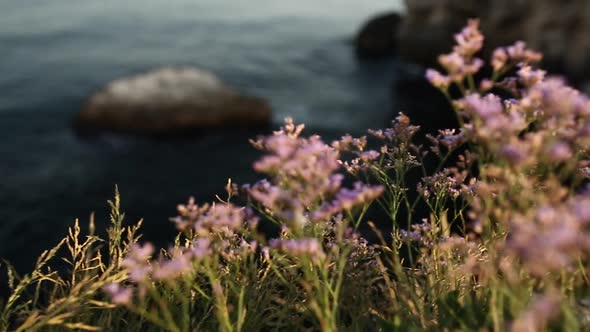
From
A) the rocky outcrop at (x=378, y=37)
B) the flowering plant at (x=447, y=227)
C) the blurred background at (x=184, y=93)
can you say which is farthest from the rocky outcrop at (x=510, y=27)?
the flowering plant at (x=447, y=227)

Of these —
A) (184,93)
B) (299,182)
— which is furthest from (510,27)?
(299,182)

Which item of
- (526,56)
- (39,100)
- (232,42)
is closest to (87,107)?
(39,100)

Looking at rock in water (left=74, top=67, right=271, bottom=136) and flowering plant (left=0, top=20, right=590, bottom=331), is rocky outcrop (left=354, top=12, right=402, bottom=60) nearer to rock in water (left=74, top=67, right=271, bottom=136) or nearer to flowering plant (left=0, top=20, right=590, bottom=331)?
rock in water (left=74, top=67, right=271, bottom=136)

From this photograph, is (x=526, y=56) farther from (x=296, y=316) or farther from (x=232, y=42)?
(x=232, y=42)

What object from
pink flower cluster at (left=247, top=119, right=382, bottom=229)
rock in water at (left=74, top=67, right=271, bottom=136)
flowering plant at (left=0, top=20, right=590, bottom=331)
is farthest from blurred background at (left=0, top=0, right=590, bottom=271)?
pink flower cluster at (left=247, top=119, right=382, bottom=229)

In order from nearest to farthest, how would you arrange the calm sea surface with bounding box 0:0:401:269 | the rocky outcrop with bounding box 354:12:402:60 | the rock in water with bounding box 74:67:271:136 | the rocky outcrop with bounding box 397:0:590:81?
the calm sea surface with bounding box 0:0:401:269, the rock in water with bounding box 74:67:271:136, the rocky outcrop with bounding box 397:0:590:81, the rocky outcrop with bounding box 354:12:402:60

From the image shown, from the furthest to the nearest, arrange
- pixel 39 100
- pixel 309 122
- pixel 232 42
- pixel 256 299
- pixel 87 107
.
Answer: pixel 232 42 → pixel 39 100 → pixel 309 122 → pixel 87 107 → pixel 256 299
